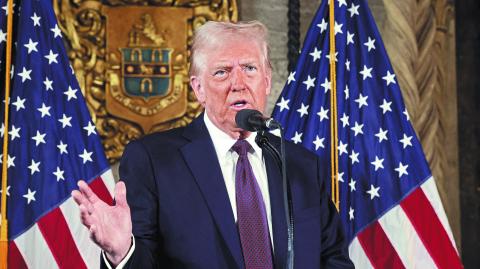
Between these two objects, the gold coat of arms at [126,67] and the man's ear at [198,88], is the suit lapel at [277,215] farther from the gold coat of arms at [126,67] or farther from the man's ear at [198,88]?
the gold coat of arms at [126,67]

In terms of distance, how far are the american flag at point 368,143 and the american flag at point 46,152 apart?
3.39ft

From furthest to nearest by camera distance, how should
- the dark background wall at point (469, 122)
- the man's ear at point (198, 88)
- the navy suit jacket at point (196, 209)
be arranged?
the dark background wall at point (469, 122), the man's ear at point (198, 88), the navy suit jacket at point (196, 209)

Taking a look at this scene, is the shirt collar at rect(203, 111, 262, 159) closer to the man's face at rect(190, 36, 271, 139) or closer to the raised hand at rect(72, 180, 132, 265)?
the man's face at rect(190, 36, 271, 139)

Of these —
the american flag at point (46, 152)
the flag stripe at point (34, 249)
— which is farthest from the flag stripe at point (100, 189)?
the flag stripe at point (34, 249)

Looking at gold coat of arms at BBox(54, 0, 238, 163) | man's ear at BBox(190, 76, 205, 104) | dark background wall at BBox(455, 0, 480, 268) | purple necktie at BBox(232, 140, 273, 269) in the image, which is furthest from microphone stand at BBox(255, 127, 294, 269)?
dark background wall at BBox(455, 0, 480, 268)

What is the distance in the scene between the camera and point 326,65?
412 centimetres

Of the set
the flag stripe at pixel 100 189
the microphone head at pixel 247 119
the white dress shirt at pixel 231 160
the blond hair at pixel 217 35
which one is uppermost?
the blond hair at pixel 217 35

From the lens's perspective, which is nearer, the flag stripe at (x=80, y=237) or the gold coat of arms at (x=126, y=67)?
the flag stripe at (x=80, y=237)

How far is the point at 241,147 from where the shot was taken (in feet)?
9.09

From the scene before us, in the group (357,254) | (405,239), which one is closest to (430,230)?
(405,239)

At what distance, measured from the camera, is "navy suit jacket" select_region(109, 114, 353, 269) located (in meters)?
2.58

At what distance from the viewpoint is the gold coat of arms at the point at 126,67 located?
482 centimetres

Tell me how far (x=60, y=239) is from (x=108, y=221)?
1661 mm

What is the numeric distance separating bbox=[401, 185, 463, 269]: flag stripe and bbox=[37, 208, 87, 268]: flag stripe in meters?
1.67
